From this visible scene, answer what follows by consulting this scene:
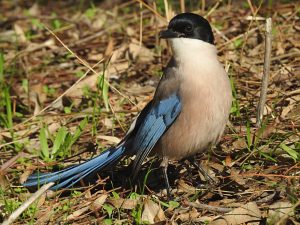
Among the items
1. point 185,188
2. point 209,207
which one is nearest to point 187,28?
point 185,188

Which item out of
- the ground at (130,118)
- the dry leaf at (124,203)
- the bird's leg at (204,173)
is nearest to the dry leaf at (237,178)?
the ground at (130,118)

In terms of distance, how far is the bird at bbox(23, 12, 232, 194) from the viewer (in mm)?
4941

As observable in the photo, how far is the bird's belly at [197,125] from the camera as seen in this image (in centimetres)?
491

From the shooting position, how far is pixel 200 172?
5297 millimetres

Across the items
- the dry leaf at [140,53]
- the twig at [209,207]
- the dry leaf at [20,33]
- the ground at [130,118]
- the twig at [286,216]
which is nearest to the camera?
the twig at [286,216]

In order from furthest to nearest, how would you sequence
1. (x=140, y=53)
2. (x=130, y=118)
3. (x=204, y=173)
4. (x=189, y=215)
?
(x=140, y=53) < (x=130, y=118) < (x=204, y=173) < (x=189, y=215)

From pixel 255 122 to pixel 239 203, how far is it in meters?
1.21

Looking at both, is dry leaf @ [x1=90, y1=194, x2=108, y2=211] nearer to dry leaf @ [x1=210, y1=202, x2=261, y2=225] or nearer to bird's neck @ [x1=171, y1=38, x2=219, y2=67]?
dry leaf @ [x1=210, y1=202, x2=261, y2=225]

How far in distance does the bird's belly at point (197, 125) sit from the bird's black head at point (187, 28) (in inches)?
17.6

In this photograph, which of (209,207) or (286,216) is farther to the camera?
(209,207)

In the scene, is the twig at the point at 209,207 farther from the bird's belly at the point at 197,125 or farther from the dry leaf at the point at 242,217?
the bird's belly at the point at 197,125

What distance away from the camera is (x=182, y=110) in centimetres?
500

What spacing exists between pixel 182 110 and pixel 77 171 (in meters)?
0.92

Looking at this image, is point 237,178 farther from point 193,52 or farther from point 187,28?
point 187,28
